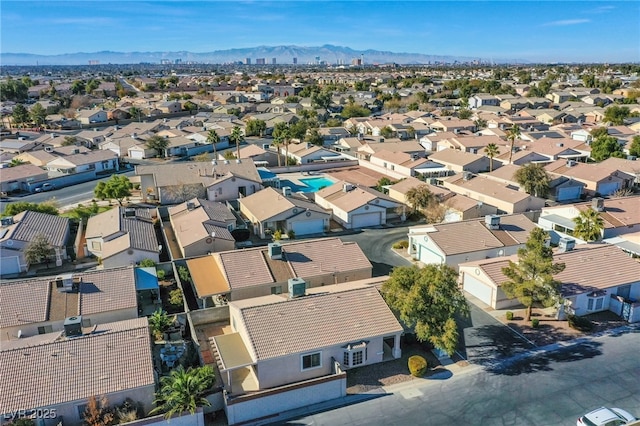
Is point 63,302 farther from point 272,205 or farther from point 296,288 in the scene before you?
point 272,205

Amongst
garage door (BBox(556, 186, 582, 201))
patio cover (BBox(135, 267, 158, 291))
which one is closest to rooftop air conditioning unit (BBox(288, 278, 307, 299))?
patio cover (BBox(135, 267, 158, 291))

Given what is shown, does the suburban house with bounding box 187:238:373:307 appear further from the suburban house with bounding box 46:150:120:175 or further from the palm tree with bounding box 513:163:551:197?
the suburban house with bounding box 46:150:120:175

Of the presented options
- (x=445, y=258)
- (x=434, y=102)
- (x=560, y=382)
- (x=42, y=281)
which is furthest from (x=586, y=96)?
(x=42, y=281)

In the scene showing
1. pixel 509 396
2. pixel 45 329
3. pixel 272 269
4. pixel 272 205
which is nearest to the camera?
pixel 509 396

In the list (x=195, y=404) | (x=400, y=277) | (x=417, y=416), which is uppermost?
(x=400, y=277)

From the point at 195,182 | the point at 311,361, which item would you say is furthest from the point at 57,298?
the point at 195,182

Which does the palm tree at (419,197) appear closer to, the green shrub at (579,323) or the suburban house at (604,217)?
the suburban house at (604,217)

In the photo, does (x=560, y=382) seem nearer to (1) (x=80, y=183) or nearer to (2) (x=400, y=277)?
(2) (x=400, y=277)

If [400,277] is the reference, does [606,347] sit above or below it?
below
